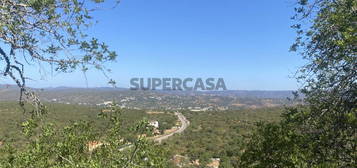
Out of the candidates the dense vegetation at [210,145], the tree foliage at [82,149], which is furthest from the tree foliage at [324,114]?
the dense vegetation at [210,145]

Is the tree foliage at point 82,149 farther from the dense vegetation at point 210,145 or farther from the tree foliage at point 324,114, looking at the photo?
the dense vegetation at point 210,145

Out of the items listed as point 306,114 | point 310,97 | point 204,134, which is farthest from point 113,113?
point 204,134

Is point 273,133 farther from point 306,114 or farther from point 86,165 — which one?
point 86,165

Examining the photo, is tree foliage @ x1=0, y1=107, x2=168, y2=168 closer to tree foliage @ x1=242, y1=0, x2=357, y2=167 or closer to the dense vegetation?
tree foliage @ x1=242, y1=0, x2=357, y2=167

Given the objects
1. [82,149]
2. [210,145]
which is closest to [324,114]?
[82,149]

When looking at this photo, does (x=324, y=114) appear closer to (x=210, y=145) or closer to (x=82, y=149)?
(x=82, y=149)

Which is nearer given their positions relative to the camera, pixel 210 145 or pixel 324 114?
pixel 324 114

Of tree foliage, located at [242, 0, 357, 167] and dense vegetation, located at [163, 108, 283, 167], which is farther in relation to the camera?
dense vegetation, located at [163, 108, 283, 167]

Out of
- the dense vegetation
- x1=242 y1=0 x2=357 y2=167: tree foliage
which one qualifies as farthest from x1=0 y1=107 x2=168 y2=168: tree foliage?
the dense vegetation

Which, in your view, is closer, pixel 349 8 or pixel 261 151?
pixel 349 8

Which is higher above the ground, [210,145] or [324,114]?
[324,114]

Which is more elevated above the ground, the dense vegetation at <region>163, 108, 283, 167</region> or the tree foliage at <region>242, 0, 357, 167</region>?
the tree foliage at <region>242, 0, 357, 167</region>
